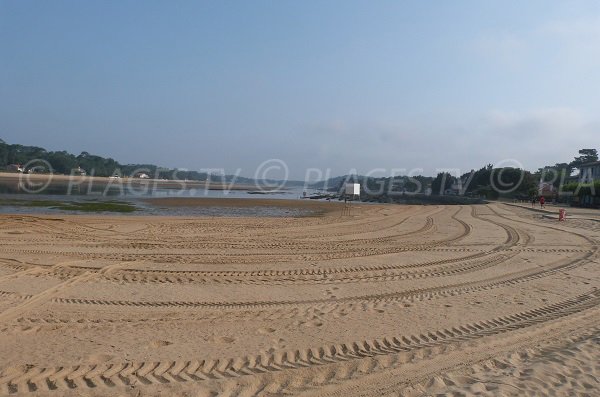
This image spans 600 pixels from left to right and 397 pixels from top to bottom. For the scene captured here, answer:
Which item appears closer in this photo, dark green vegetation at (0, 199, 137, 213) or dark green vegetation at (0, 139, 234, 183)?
dark green vegetation at (0, 199, 137, 213)

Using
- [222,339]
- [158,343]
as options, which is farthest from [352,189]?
[158,343]

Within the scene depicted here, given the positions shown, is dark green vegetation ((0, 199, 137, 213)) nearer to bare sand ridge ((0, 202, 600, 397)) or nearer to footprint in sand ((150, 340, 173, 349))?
bare sand ridge ((0, 202, 600, 397))

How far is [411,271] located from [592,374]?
581cm

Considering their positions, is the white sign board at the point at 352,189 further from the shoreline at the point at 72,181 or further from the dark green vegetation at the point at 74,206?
the shoreline at the point at 72,181

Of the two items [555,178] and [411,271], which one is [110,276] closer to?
[411,271]

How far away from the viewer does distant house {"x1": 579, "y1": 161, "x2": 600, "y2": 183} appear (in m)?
64.1

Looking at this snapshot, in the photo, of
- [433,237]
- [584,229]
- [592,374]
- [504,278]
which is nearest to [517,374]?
[592,374]

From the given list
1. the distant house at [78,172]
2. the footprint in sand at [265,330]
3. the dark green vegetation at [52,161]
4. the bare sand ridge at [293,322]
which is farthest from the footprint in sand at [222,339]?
the distant house at [78,172]

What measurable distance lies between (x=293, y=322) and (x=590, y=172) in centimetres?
7565

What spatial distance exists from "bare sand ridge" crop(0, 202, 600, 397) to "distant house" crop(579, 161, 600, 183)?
6300 cm

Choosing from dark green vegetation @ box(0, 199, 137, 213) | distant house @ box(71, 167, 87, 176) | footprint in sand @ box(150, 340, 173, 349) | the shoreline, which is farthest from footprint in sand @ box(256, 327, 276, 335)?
distant house @ box(71, 167, 87, 176)

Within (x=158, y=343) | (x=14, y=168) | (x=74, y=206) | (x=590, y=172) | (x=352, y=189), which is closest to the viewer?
(x=158, y=343)

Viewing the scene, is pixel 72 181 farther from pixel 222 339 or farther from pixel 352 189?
pixel 222 339

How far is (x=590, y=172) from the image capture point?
2628 inches
